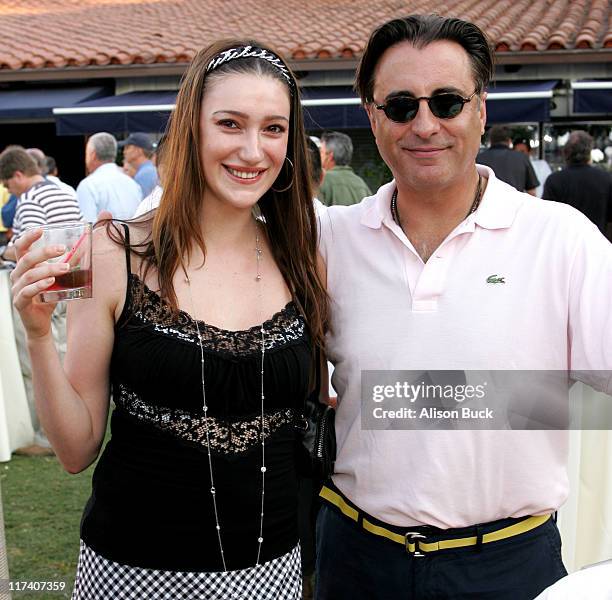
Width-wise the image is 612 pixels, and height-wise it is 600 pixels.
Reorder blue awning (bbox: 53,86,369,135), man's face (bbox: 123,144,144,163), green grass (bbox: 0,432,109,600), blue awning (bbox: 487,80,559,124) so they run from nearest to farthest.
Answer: green grass (bbox: 0,432,109,600)
man's face (bbox: 123,144,144,163)
blue awning (bbox: 487,80,559,124)
blue awning (bbox: 53,86,369,135)

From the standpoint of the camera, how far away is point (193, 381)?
1.94 metres

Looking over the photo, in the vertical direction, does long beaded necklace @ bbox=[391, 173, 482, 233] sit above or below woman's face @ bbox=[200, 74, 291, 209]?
below

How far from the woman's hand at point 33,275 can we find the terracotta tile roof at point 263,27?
10.6 metres

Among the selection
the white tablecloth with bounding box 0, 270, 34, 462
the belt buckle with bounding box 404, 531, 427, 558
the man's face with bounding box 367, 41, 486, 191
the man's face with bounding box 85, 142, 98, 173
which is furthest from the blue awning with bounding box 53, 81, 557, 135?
the belt buckle with bounding box 404, 531, 427, 558

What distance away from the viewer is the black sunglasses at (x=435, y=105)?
210 centimetres

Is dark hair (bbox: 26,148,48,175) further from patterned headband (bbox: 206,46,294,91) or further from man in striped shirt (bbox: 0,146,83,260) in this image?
patterned headband (bbox: 206,46,294,91)

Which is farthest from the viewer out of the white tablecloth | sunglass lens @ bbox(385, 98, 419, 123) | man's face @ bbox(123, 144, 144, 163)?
man's face @ bbox(123, 144, 144, 163)

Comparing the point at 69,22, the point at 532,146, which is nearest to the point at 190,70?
the point at 532,146

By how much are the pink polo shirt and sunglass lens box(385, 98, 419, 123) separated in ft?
0.87

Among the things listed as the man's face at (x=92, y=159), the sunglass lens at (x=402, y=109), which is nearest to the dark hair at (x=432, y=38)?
the sunglass lens at (x=402, y=109)

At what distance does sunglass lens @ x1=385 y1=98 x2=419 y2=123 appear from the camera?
6.92ft

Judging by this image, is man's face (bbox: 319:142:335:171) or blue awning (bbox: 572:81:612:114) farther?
blue awning (bbox: 572:81:612:114)

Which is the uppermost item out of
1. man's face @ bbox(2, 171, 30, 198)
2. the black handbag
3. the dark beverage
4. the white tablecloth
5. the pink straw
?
the pink straw

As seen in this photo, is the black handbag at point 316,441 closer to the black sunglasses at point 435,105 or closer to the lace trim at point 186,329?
the lace trim at point 186,329
